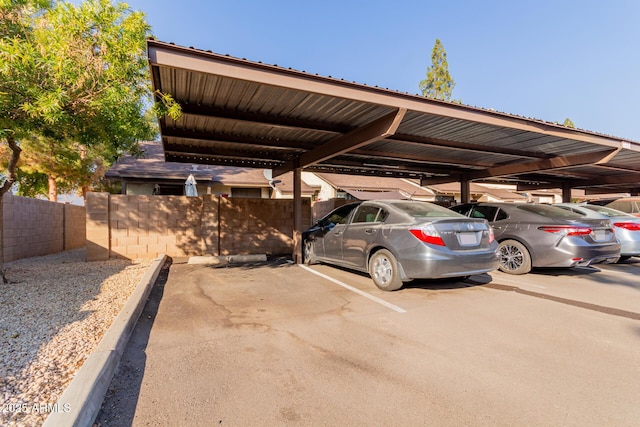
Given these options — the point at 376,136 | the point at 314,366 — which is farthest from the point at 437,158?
the point at 314,366

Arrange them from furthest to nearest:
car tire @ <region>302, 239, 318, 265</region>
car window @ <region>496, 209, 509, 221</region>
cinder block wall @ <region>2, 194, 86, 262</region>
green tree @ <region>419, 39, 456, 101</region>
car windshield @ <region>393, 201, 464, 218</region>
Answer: green tree @ <region>419, 39, 456, 101</region>, car tire @ <region>302, 239, 318, 265</region>, cinder block wall @ <region>2, 194, 86, 262</region>, car window @ <region>496, 209, 509, 221</region>, car windshield @ <region>393, 201, 464, 218</region>

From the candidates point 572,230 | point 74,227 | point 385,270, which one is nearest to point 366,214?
point 385,270

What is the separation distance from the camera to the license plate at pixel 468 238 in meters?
5.14

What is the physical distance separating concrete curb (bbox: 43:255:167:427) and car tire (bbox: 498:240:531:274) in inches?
257

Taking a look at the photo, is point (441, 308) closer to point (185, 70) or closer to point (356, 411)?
point (356, 411)

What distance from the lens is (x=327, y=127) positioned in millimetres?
7004

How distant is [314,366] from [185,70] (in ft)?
12.9

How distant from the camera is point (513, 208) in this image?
283 inches

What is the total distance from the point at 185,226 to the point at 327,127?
16.8 ft

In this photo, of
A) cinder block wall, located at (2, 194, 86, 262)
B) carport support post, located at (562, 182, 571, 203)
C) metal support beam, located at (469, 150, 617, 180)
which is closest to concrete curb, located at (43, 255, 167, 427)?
cinder block wall, located at (2, 194, 86, 262)

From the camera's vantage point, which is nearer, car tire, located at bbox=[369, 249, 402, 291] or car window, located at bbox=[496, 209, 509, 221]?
car tire, located at bbox=[369, 249, 402, 291]

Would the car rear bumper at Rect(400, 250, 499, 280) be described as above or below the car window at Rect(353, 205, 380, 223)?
below

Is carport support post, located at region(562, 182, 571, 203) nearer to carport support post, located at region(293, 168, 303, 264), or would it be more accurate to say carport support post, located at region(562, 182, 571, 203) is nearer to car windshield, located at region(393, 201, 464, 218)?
car windshield, located at region(393, 201, 464, 218)

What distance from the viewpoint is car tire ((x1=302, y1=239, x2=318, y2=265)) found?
8.05m
